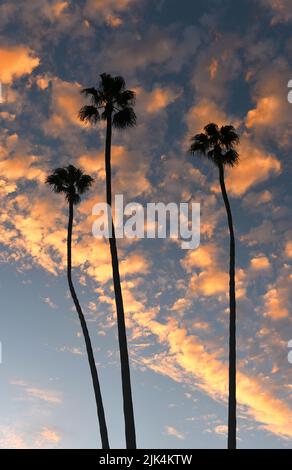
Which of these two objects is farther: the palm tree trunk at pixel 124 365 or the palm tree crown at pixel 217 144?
the palm tree crown at pixel 217 144

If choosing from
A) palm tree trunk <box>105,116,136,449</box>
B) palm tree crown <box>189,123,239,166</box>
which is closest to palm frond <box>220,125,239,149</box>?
palm tree crown <box>189,123,239,166</box>

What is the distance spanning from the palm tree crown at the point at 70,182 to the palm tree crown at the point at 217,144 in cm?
862

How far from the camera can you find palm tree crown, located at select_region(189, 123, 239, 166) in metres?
33.3

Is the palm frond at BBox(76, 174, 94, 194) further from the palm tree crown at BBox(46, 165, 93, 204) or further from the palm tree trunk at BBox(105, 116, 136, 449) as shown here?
the palm tree trunk at BBox(105, 116, 136, 449)

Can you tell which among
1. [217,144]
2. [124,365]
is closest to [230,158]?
[217,144]

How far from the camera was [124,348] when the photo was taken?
Answer: 969 inches

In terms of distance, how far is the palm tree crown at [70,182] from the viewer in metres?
37.1

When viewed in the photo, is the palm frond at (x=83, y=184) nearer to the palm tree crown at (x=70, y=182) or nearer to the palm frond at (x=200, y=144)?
the palm tree crown at (x=70, y=182)

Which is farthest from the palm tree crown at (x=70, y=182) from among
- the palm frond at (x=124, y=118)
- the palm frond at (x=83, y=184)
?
the palm frond at (x=124, y=118)

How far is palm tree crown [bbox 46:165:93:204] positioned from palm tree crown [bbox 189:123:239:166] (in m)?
8.62

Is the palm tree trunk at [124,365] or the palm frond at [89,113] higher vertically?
the palm frond at [89,113]
